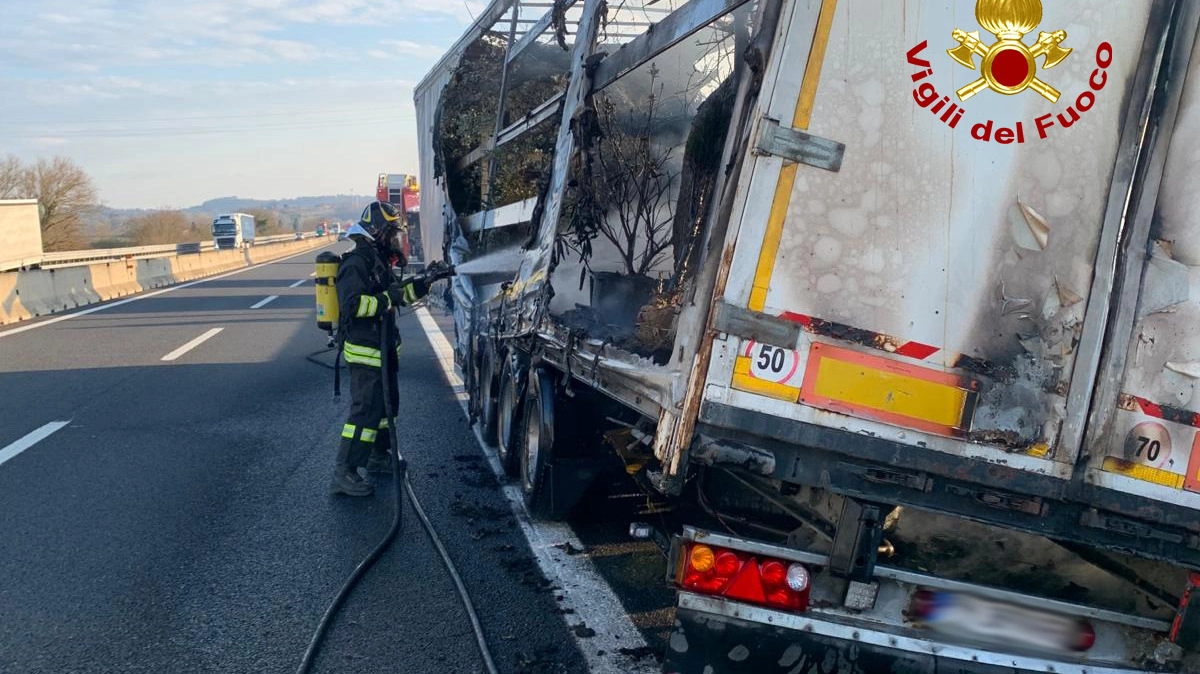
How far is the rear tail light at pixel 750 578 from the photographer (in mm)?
3150

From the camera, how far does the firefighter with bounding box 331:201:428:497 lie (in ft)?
20.6

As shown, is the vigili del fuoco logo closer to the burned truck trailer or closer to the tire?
the burned truck trailer

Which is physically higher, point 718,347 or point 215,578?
point 718,347

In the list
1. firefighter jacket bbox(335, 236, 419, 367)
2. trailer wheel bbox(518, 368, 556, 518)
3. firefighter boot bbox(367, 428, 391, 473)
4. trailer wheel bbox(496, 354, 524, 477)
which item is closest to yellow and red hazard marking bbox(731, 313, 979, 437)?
trailer wheel bbox(518, 368, 556, 518)

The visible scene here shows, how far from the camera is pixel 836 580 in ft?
10.6

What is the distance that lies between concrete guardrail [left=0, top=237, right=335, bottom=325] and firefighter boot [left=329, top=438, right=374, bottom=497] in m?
11.8

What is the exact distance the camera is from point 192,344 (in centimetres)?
1305

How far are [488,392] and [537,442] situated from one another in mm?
2015

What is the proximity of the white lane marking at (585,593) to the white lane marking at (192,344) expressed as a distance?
22.9 feet

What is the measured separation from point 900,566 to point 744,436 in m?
0.81

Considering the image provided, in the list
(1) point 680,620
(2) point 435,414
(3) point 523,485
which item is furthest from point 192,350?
(1) point 680,620

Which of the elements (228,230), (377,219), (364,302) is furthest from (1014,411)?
(228,230)

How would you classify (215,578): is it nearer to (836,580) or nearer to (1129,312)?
(836,580)

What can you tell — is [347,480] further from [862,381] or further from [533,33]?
[862,381]
